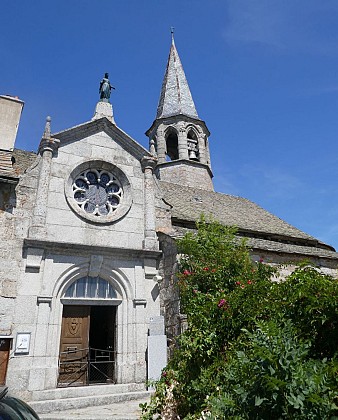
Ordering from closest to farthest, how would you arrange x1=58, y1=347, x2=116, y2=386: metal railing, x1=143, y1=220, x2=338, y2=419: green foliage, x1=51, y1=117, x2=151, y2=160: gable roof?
x1=143, y1=220, x2=338, y2=419: green foliage → x1=58, y1=347, x2=116, y2=386: metal railing → x1=51, y1=117, x2=151, y2=160: gable roof

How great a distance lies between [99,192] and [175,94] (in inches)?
685

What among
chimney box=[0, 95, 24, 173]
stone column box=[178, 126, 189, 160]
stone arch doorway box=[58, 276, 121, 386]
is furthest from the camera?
stone column box=[178, 126, 189, 160]

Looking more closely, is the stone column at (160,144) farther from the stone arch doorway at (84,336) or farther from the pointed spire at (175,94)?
the stone arch doorway at (84,336)

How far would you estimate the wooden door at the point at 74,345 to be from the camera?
8.67 metres

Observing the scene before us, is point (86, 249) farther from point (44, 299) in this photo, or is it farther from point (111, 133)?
point (111, 133)

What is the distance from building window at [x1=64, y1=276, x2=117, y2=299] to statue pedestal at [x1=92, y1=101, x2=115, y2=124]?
→ 5.58 meters

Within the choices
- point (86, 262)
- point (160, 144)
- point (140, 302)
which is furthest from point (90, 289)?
point (160, 144)

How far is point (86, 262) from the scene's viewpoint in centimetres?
942

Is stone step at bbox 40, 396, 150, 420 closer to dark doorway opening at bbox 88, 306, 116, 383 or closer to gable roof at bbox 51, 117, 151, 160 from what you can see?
dark doorway opening at bbox 88, 306, 116, 383

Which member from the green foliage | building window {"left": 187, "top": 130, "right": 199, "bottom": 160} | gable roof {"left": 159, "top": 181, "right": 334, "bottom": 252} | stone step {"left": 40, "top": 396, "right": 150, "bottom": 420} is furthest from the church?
building window {"left": 187, "top": 130, "right": 199, "bottom": 160}

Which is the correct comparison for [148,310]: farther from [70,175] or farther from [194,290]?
[70,175]

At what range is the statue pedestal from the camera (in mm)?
11805

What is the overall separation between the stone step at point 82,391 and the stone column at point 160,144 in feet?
49.1

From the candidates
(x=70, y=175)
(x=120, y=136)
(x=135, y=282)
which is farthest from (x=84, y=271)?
(x=120, y=136)
